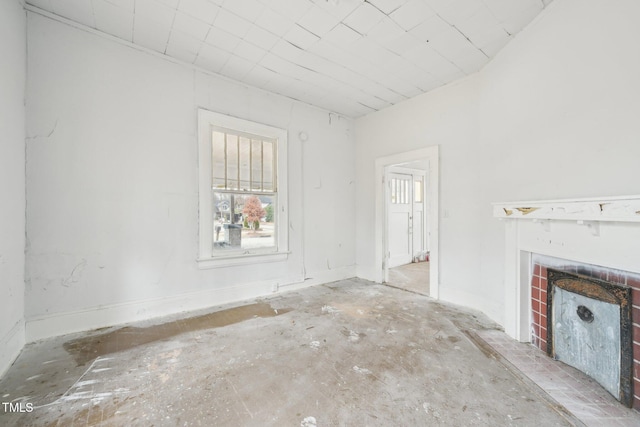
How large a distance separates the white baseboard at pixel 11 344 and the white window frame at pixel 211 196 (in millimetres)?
1398

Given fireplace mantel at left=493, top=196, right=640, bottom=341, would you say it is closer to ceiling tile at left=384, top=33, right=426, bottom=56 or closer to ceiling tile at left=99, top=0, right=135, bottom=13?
ceiling tile at left=384, top=33, right=426, bottom=56

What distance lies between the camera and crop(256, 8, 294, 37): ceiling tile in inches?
85.2

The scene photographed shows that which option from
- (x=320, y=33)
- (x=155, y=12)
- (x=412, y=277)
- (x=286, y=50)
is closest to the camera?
(x=155, y=12)

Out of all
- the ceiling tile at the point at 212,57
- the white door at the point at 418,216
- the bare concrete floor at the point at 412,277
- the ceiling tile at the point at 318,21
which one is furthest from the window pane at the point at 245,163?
the white door at the point at 418,216

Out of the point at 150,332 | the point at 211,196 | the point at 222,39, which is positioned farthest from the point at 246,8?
the point at 150,332

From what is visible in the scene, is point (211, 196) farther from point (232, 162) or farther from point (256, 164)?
point (256, 164)

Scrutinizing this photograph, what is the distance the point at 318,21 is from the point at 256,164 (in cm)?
181

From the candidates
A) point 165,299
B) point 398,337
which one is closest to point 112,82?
point 165,299

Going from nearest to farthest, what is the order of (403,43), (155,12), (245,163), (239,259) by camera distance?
(155,12), (403,43), (239,259), (245,163)

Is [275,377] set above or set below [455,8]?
below

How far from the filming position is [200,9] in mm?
2107

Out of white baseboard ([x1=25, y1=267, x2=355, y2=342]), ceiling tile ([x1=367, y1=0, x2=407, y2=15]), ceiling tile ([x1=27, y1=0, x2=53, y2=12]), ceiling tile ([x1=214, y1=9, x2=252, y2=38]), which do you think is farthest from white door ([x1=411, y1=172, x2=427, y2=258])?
ceiling tile ([x1=27, y1=0, x2=53, y2=12])

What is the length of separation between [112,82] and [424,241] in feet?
20.0

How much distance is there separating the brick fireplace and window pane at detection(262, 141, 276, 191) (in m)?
2.69
